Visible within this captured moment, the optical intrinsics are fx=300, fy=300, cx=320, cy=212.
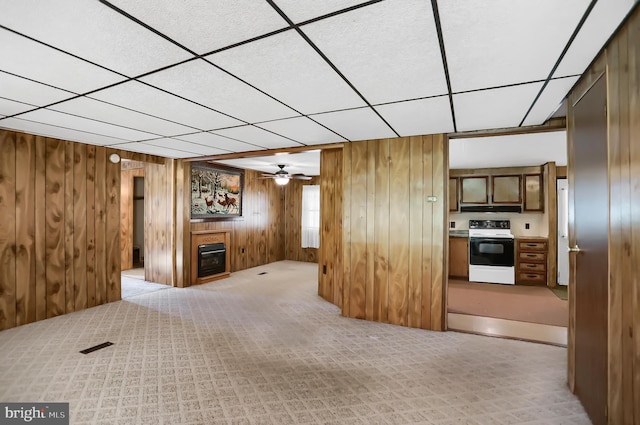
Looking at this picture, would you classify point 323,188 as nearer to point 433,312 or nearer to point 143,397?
point 433,312

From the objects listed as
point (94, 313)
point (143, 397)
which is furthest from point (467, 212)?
point (94, 313)

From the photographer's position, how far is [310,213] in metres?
8.35

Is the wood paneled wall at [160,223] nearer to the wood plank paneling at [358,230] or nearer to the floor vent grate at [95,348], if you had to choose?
the floor vent grate at [95,348]

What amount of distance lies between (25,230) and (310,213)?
574cm

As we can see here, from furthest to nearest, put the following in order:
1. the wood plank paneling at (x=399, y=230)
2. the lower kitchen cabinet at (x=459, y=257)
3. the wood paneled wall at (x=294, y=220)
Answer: the wood paneled wall at (x=294, y=220) < the lower kitchen cabinet at (x=459, y=257) < the wood plank paneling at (x=399, y=230)

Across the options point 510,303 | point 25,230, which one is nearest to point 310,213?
point 510,303

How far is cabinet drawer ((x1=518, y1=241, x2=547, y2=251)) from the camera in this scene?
19.2ft

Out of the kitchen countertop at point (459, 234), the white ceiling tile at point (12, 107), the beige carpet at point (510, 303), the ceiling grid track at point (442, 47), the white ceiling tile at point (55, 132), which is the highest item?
the white ceiling tile at point (55, 132)

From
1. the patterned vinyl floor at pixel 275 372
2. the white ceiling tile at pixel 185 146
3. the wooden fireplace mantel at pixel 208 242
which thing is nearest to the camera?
the patterned vinyl floor at pixel 275 372

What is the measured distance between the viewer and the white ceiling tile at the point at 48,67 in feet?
5.52

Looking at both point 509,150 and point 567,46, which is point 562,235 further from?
point 567,46

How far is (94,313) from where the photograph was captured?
4.07 meters

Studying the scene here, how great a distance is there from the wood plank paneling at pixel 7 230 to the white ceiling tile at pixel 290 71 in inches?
137

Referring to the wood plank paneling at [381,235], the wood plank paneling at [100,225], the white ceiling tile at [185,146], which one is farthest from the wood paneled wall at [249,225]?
the wood plank paneling at [381,235]
